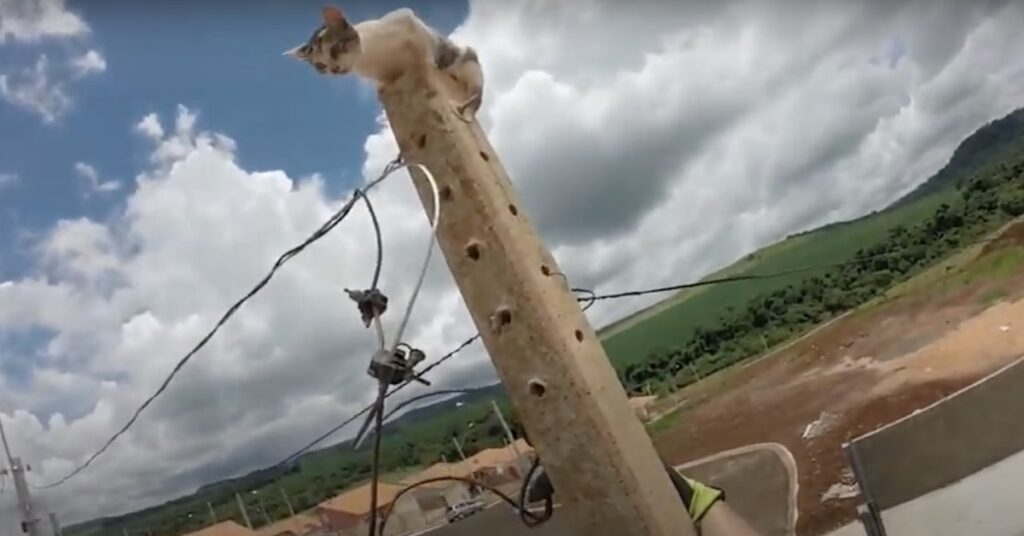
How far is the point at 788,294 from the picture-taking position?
38.3 feet

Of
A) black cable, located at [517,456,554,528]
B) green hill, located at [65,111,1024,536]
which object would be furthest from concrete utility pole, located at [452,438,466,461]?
black cable, located at [517,456,554,528]

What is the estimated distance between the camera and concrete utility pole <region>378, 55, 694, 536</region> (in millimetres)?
1399

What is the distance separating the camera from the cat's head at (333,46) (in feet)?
4.56

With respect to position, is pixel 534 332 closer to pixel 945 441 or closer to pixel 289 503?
pixel 945 441

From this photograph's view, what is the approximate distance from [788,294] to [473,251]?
35.5ft

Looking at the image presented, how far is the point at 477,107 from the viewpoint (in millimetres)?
1648

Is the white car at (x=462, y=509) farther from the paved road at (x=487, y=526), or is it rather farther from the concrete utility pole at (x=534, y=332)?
the concrete utility pole at (x=534, y=332)

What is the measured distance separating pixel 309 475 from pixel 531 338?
849cm

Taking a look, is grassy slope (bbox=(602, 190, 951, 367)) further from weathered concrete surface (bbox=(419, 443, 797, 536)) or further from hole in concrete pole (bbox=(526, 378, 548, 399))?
hole in concrete pole (bbox=(526, 378, 548, 399))

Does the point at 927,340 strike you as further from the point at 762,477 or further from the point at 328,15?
the point at 328,15

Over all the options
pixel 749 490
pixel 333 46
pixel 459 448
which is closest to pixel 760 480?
pixel 749 490

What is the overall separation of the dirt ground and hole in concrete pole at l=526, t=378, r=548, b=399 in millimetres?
4367

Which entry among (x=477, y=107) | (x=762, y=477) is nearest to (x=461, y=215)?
(x=477, y=107)

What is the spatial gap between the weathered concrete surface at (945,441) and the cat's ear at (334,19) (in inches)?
86.2
